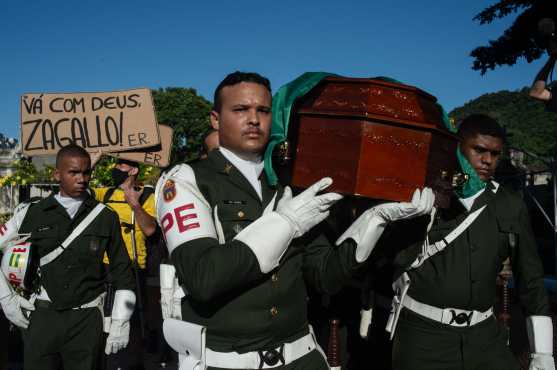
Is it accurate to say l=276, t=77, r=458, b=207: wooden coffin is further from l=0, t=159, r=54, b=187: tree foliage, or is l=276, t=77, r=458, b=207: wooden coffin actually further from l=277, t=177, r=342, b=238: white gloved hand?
l=0, t=159, r=54, b=187: tree foliage

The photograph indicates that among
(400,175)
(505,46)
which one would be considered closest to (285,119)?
(400,175)

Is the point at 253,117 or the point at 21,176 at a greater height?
the point at 21,176

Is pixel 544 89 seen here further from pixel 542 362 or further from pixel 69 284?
pixel 69 284

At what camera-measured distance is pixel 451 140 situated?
230cm

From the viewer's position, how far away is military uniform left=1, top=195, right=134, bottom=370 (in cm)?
355

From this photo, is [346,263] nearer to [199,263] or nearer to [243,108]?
[199,263]

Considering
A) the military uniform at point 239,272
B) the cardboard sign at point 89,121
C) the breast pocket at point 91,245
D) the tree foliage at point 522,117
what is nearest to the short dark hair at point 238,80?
the military uniform at point 239,272

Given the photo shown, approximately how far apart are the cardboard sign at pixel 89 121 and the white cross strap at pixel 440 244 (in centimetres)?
336

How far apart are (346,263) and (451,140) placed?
2.72 feet

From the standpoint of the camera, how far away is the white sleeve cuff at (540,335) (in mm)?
3010

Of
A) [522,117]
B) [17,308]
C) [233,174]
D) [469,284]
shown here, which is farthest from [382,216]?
[522,117]

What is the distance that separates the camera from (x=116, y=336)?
362 centimetres

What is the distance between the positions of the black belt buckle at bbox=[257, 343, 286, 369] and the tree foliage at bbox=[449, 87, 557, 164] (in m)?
41.5

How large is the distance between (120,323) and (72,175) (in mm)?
1329
